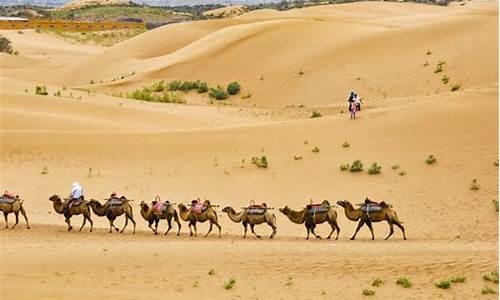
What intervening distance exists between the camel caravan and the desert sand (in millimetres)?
402

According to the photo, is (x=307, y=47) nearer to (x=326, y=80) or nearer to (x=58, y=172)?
(x=326, y=80)

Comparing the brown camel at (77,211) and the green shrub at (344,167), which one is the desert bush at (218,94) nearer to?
the green shrub at (344,167)

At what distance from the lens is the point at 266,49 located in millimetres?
52406

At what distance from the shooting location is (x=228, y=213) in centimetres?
1803

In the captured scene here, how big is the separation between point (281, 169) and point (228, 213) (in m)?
6.06

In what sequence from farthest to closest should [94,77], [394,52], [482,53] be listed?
1. [94,77]
2. [394,52]
3. [482,53]

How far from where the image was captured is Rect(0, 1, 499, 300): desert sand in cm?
1427

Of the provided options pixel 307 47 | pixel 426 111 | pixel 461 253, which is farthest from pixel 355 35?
pixel 461 253

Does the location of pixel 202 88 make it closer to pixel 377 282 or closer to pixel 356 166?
pixel 356 166

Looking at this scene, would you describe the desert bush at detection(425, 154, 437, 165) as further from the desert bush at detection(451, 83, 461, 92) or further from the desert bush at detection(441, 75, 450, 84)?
the desert bush at detection(441, 75, 450, 84)

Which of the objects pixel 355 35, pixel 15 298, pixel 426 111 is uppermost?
pixel 355 35

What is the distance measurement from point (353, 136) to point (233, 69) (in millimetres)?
25303

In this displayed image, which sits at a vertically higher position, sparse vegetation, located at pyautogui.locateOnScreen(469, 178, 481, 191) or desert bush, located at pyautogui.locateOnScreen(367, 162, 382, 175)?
desert bush, located at pyautogui.locateOnScreen(367, 162, 382, 175)

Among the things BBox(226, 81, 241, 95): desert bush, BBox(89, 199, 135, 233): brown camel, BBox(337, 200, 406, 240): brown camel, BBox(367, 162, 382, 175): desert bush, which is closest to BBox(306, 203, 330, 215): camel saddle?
BBox(337, 200, 406, 240): brown camel
